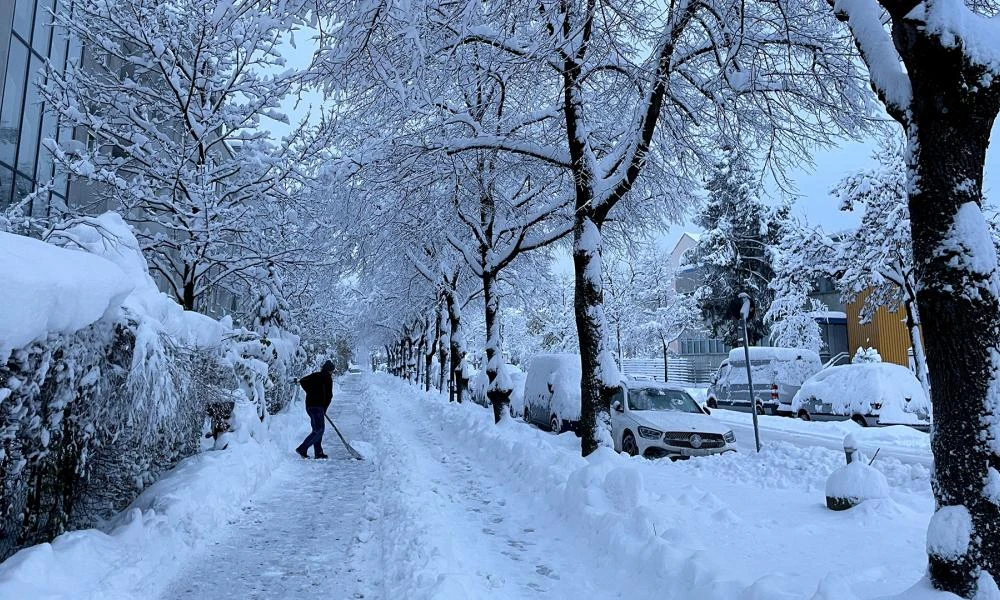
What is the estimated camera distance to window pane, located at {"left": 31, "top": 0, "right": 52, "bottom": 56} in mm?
14500

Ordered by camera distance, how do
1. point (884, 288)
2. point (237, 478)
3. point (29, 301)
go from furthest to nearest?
1. point (884, 288)
2. point (237, 478)
3. point (29, 301)

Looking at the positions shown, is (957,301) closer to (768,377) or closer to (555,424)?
(555,424)

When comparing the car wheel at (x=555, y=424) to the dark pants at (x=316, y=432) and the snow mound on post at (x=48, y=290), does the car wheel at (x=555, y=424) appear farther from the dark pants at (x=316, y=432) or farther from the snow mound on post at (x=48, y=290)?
the snow mound on post at (x=48, y=290)

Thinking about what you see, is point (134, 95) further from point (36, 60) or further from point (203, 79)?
point (36, 60)

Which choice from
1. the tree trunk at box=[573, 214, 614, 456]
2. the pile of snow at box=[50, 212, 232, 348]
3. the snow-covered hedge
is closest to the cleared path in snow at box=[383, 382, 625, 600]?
the tree trunk at box=[573, 214, 614, 456]

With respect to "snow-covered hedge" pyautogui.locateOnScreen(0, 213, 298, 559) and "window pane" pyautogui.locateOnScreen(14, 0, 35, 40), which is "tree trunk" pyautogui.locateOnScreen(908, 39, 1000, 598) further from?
"window pane" pyautogui.locateOnScreen(14, 0, 35, 40)

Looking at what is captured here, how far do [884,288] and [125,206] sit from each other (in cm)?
2332

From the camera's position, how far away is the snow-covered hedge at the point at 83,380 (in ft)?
12.9

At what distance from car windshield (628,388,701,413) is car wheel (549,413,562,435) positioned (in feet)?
10.4

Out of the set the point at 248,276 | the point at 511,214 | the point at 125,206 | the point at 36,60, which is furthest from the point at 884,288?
the point at 36,60

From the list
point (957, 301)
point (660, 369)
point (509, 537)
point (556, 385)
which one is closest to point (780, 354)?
point (556, 385)

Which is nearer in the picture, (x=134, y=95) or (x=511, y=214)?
(x=134, y=95)

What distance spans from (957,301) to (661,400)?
9084 millimetres

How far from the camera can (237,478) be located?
7.45m
